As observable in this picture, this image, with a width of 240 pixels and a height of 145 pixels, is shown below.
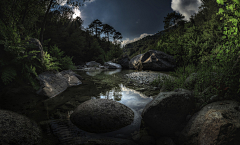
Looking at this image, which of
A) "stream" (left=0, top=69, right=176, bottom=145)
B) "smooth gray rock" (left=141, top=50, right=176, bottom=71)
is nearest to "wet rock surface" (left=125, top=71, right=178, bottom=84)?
"stream" (left=0, top=69, right=176, bottom=145)

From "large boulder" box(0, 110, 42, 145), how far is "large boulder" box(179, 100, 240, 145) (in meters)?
2.79

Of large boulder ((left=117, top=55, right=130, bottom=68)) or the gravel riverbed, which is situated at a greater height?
large boulder ((left=117, top=55, right=130, bottom=68))

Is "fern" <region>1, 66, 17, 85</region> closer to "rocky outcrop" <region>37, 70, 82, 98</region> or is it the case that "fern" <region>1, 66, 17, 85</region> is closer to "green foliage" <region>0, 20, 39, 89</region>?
"green foliage" <region>0, 20, 39, 89</region>

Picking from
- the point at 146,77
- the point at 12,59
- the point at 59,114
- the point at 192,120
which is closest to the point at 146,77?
the point at 146,77

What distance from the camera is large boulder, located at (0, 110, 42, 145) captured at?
75.4 inches

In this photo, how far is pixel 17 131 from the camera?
207 cm

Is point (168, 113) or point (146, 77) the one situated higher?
point (146, 77)

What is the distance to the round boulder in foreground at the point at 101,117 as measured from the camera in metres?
2.72

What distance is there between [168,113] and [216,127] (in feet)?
2.81

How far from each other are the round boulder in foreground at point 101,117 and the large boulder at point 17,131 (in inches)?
Answer: 32.6

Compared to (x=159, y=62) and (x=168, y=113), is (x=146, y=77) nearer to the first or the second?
(x=159, y=62)

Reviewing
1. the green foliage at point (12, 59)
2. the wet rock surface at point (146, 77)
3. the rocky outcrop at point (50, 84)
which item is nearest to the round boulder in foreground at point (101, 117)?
the rocky outcrop at point (50, 84)

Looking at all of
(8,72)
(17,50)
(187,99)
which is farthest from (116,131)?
(17,50)

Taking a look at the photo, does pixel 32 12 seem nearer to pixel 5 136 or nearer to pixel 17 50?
pixel 17 50
